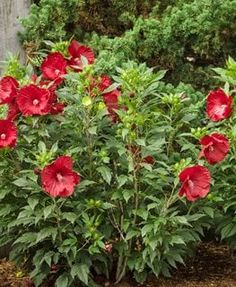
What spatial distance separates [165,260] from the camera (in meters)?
4.02

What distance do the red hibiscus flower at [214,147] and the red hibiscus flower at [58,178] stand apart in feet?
2.17

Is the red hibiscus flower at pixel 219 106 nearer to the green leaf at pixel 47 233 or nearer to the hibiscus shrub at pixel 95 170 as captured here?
the hibiscus shrub at pixel 95 170

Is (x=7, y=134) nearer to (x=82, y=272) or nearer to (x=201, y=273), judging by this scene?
(x=82, y=272)

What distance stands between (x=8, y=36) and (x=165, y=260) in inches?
75.7

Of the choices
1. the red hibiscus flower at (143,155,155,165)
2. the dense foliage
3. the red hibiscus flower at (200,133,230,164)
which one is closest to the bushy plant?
the red hibiscus flower at (200,133,230,164)

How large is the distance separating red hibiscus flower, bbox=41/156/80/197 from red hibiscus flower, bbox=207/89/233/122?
0.83 metres

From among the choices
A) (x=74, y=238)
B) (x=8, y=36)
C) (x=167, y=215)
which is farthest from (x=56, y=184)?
(x=8, y=36)

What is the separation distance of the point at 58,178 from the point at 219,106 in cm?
95

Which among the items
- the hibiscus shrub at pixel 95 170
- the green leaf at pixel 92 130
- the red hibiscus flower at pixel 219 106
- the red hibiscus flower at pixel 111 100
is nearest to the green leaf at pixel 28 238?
the hibiscus shrub at pixel 95 170

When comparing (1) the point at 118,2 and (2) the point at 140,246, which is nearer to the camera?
(2) the point at 140,246

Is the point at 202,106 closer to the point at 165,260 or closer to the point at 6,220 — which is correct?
the point at 165,260

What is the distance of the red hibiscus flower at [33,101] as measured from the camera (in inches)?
143

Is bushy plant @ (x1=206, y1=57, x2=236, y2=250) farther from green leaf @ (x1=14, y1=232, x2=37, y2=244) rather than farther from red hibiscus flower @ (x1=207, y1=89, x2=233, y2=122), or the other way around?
green leaf @ (x1=14, y1=232, x2=37, y2=244)

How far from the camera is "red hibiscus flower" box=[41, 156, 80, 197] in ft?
11.5
